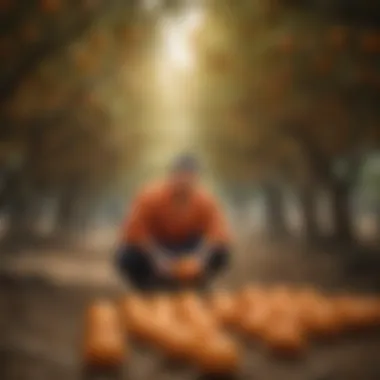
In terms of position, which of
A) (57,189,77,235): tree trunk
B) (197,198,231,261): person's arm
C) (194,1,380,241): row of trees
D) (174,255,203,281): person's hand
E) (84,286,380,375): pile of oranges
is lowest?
(84,286,380,375): pile of oranges

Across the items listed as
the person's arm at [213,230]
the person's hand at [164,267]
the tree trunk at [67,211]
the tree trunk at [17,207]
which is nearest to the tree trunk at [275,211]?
the person's arm at [213,230]

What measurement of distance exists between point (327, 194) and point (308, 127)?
0.30 meters

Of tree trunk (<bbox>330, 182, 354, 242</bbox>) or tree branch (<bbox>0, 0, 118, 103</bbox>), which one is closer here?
tree branch (<bbox>0, 0, 118, 103</bbox>)

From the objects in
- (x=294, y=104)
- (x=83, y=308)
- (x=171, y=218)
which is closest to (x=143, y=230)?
(x=171, y=218)

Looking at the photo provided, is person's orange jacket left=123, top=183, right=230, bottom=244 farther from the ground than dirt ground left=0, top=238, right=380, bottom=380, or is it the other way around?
person's orange jacket left=123, top=183, right=230, bottom=244

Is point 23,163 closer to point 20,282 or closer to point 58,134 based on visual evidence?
point 58,134

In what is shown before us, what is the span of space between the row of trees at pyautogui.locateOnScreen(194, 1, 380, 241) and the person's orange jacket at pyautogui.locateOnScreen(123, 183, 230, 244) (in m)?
0.20

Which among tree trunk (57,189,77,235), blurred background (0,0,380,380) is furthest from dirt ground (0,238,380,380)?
tree trunk (57,189,77,235)

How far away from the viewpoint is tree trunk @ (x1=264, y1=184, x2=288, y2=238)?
311 centimetres

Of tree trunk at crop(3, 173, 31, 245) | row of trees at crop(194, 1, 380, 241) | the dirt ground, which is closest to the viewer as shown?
the dirt ground

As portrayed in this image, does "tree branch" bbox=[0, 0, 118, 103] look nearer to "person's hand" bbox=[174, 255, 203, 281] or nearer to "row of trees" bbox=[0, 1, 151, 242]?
"row of trees" bbox=[0, 1, 151, 242]

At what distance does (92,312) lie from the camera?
2.93 metres

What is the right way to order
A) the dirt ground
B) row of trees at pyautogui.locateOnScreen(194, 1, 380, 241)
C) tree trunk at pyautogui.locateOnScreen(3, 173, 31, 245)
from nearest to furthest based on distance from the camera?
the dirt ground → tree trunk at pyautogui.locateOnScreen(3, 173, 31, 245) → row of trees at pyautogui.locateOnScreen(194, 1, 380, 241)

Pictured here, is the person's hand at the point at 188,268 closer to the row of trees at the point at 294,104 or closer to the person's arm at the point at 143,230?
the person's arm at the point at 143,230
